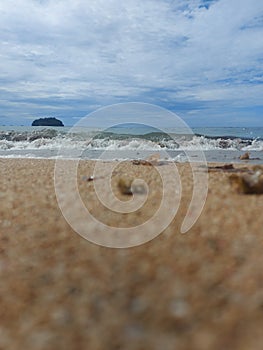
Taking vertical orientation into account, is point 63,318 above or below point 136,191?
below

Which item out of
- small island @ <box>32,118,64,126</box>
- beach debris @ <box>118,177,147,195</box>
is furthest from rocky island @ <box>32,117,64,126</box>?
beach debris @ <box>118,177,147,195</box>

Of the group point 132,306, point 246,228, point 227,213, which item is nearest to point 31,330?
point 132,306

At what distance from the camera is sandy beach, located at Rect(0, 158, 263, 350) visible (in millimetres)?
1566

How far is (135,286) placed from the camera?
1.97 metres

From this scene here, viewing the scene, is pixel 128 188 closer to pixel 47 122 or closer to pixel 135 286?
pixel 135 286

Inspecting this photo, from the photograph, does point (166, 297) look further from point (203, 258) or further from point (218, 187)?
point (218, 187)

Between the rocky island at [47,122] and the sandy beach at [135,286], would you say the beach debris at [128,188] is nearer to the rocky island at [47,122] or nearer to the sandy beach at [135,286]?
the sandy beach at [135,286]

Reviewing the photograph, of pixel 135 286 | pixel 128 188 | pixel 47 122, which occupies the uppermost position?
pixel 47 122

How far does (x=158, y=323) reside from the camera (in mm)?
1635

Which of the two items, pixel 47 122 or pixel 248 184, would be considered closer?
pixel 248 184

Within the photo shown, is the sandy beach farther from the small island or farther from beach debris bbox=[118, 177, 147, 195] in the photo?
the small island

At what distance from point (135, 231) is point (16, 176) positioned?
146 inches

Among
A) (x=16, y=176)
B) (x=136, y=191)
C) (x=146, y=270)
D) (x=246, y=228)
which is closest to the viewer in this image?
(x=146, y=270)

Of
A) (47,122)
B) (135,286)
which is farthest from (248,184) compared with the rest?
(47,122)
